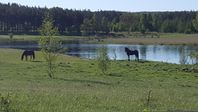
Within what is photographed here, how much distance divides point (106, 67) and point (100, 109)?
91.0ft

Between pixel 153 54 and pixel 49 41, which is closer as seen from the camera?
pixel 49 41

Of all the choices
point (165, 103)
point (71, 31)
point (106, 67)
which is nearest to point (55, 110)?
point (165, 103)

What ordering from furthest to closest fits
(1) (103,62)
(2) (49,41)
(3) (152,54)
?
(3) (152,54), (1) (103,62), (2) (49,41)

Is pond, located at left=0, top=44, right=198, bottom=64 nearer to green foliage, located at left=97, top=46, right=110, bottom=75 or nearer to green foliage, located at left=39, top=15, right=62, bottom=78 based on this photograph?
green foliage, located at left=97, top=46, right=110, bottom=75

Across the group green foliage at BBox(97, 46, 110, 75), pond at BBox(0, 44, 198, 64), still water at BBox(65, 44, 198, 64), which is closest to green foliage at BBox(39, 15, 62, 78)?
green foliage at BBox(97, 46, 110, 75)

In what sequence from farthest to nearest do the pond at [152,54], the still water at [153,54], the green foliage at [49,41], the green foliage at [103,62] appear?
1. the pond at [152,54]
2. the still water at [153,54]
3. the green foliage at [103,62]
4. the green foliage at [49,41]

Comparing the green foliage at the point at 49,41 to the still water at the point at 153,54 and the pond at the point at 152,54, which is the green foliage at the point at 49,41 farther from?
the still water at the point at 153,54

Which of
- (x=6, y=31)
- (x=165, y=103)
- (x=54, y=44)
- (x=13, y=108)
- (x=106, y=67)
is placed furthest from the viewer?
(x=6, y=31)

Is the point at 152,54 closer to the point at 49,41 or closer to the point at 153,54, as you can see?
the point at 153,54

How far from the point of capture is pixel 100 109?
13.2 m

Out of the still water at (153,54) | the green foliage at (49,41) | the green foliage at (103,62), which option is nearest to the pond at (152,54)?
the still water at (153,54)

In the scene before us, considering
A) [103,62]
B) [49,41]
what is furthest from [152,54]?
[49,41]

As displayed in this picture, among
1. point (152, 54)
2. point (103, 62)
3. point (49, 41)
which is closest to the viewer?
point (49, 41)

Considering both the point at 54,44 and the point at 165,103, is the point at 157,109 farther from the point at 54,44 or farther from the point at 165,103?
the point at 54,44
